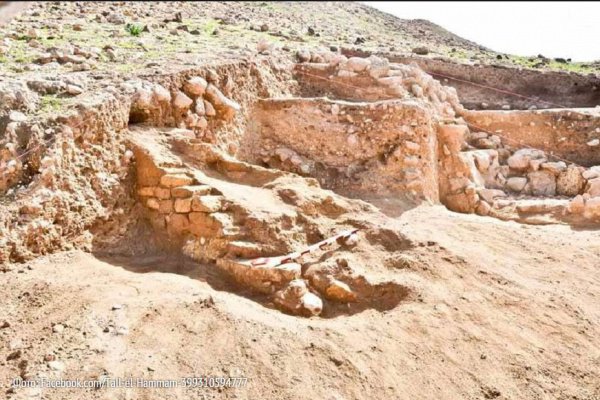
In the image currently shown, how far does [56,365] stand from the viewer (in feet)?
10.1

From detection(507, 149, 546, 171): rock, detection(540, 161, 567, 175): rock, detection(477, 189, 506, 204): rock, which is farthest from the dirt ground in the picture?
detection(507, 149, 546, 171): rock

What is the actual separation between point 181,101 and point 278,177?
3.95 feet

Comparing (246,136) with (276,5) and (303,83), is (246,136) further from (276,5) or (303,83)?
(276,5)

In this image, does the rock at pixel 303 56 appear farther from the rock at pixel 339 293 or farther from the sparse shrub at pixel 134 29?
the rock at pixel 339 293

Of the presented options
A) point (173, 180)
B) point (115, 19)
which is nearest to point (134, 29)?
point (115, 19)

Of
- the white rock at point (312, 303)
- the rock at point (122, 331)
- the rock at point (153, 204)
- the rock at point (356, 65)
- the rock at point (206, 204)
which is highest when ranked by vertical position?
the rock at point (356, 65)

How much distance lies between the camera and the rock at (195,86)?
548 centimetres

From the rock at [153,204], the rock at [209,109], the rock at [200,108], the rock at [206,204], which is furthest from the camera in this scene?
the rock at [209,109]

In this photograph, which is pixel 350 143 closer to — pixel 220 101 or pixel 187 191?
pixel 220 101

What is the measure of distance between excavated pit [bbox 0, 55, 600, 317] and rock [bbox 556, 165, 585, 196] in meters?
0.01

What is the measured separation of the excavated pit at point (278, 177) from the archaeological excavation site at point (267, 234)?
2 centimetres

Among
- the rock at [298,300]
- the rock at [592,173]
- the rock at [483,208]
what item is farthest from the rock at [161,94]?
the rock at [592,173]

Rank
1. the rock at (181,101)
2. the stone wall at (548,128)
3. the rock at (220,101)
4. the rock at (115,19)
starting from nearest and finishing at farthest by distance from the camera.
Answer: the rock at (181,101)
the rock at (220,101)
the stone wall at (548,128)
the rock at (115,19)

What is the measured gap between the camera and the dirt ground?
3191mm
